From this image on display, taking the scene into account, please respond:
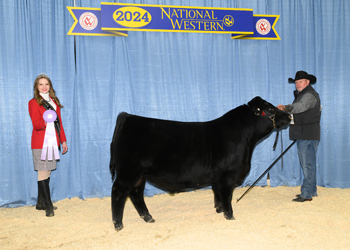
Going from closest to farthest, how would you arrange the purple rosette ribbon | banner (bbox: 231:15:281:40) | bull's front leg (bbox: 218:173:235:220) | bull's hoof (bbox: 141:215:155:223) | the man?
bull's front leg (bbox: 218:173:235:220)
bull's hoof (bbox: 141:215:155:223)
the purple rosette ribbon
the man
banner (bbox: 231:15:281:40)

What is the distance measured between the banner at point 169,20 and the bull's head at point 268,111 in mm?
1728

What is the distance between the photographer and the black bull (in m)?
2.88

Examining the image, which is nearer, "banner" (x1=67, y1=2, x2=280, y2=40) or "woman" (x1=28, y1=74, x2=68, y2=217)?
"woman" (x1=28, y1=74, x2=68, y2=217)

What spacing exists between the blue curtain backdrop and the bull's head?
4.48ft

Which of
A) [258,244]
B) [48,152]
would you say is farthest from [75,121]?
[258,244]

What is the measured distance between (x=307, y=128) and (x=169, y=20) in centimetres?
256

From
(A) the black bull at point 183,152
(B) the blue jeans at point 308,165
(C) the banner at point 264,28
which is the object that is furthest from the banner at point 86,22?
(B) the blue jeans at point 308,165

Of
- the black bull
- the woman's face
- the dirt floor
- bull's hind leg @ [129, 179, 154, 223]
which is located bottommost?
the dirt floor

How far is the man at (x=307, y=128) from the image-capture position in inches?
153

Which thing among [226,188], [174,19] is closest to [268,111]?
[226,188]

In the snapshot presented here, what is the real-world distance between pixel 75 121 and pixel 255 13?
3364 mm

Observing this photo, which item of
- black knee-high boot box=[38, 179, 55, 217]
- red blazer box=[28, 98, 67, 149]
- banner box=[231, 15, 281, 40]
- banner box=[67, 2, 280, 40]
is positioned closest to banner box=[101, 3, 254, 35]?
banner box=[67, 2, 280, 40]

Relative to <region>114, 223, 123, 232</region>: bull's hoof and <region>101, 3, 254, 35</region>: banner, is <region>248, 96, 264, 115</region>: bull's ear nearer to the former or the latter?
<region>101, 3, 254, 35</region>: banner

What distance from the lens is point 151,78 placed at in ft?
14.5
